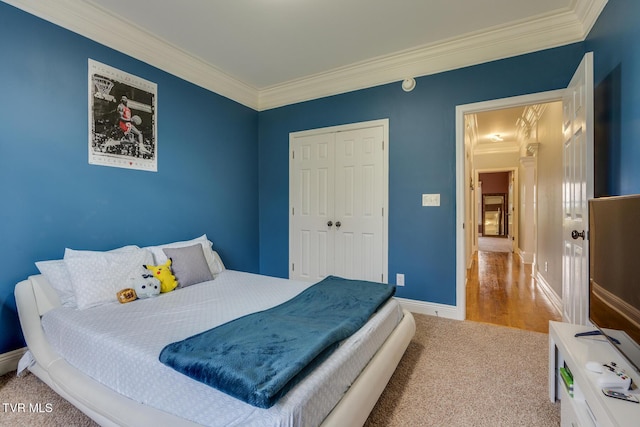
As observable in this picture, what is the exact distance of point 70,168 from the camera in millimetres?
2322

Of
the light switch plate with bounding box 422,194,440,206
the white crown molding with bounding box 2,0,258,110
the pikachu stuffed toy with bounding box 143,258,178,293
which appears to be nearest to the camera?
the white crown molding with bounding box 2,0,258,110

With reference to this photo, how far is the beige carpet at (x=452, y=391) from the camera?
5.19 feet

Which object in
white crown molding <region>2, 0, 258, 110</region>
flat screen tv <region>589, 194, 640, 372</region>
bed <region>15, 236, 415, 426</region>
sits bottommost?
bed <region>15, 236, 415, 426</region>

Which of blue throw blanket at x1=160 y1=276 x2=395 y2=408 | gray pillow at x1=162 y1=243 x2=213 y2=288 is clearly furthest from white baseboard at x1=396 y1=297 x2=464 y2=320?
gray pillow at x1=162 y1=243 x2=213 y2=288

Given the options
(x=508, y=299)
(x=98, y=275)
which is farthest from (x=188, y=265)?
(x=508, y=299)

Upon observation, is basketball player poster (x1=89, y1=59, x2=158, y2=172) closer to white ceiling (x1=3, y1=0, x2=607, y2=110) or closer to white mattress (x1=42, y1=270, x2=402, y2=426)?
white ceiling (x1=3, y1=0, x2=607, y2=110)

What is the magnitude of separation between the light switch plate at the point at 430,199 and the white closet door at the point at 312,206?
1130 mm

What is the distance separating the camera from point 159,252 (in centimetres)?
262

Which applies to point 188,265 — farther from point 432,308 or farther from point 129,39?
point 432,308

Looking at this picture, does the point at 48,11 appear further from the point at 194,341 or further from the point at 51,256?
the point at 194,341

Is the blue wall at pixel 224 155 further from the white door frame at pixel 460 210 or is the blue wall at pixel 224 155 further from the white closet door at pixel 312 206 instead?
the white closet door at pixel 312 206

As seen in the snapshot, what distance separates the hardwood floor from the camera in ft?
9.86

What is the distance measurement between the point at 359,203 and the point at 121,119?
256 centimetres

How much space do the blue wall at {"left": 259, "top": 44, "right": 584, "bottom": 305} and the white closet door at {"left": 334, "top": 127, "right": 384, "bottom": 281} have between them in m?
0.16
